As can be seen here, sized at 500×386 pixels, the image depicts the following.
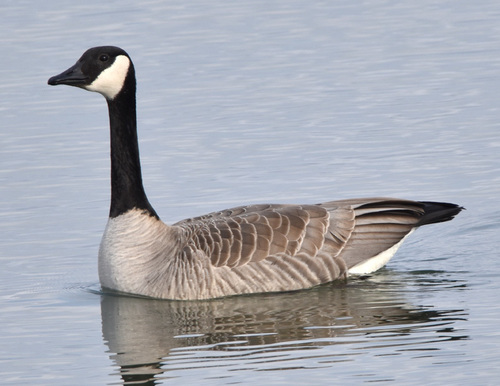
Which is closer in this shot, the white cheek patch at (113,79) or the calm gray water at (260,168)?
the calm gray water at (260,168)

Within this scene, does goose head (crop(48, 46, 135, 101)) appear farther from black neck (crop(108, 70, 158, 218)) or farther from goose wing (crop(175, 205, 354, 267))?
goose wing (crop(175, 205, 354, 267))

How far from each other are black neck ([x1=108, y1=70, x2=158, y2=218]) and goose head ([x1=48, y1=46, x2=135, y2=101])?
0.09 m

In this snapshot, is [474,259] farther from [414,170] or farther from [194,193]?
[194,193]

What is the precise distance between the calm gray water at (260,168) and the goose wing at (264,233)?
464 mm

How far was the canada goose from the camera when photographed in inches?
458

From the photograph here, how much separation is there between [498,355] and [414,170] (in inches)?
237

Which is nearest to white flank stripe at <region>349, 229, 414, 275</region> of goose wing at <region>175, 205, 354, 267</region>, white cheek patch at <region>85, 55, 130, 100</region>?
goose wing at <region>175, 205, 354, 267</region>

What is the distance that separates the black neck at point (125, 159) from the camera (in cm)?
1206

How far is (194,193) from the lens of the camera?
14734 millimetres

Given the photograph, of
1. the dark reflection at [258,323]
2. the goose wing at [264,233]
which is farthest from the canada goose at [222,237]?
the dark reflection at [258,323]

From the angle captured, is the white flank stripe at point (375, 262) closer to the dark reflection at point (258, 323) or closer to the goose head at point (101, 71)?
the dark reflection at point (258, 323)

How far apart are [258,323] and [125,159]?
8.41 feet

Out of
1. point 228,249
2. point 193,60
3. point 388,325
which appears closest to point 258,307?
point 228,249

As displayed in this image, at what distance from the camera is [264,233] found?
11.8 metres
